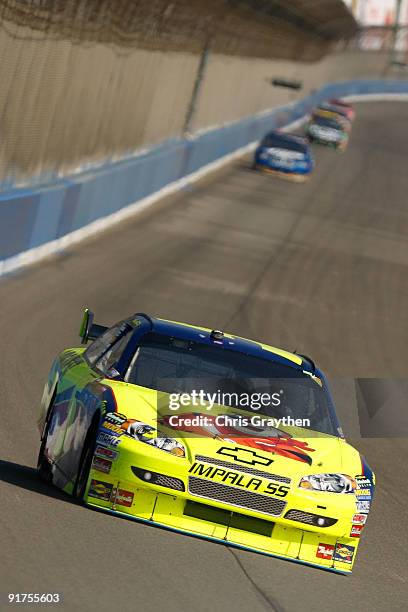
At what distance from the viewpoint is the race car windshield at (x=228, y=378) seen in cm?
877

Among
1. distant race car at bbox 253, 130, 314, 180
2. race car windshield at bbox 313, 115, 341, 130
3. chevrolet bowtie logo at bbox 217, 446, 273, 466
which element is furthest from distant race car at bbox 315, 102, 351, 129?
chevrolet bowtie logo at bbox 217, 446, 273, 466

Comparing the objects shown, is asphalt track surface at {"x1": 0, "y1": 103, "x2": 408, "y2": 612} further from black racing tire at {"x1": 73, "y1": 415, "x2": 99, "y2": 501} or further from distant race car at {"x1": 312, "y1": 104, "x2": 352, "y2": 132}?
distant race car at {"x1": 312, "y1": 104, "x2": 352, "y2": 132}

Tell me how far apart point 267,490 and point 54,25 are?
17636 millimetres

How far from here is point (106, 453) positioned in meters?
7.91

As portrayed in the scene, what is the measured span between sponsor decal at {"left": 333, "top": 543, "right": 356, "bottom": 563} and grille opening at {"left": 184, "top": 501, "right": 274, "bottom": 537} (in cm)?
41

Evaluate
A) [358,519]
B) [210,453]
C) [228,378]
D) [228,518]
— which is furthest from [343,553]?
[228,378]

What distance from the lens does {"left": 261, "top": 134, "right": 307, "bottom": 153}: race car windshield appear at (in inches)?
1898

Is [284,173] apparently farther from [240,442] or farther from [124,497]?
[124,497]

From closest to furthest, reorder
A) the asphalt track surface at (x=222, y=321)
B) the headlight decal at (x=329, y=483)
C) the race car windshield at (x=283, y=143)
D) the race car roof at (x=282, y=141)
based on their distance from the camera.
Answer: the asphalt track surface at (x=222, y=321) → the headlight decal at (x=329, y=483) → the race car windshield at (x=283, y=143) → the race car roof at (x=282, y=141)

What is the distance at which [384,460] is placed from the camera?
12.5 meters

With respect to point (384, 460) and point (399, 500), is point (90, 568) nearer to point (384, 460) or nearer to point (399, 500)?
point (399, 500)

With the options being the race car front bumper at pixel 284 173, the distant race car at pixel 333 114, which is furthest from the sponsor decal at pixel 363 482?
the distant race car at pixel 333 114

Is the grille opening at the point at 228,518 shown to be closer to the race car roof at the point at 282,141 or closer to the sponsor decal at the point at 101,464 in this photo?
the sponsor decal at the point at 101,464

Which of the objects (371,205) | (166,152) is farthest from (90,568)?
(371,205)
